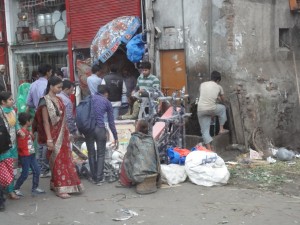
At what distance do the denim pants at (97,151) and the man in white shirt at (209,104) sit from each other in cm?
239

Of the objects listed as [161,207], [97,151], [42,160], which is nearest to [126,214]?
[161,207]

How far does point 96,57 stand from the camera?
11188 mm

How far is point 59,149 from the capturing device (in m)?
6.47

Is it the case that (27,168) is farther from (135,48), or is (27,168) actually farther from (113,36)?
(113,36)

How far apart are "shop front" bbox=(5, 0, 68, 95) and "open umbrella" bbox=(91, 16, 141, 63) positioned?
3.08m

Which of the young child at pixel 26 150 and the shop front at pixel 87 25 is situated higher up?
the shop front at pixel 87 25

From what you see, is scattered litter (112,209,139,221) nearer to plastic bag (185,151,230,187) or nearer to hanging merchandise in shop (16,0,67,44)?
plastic bag (185,151,230,187)

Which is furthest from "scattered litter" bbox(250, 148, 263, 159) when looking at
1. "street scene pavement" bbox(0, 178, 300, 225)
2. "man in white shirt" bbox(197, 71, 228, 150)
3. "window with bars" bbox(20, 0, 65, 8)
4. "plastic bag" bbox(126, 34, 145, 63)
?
"window with bars" bbox(20, 0, 65, 8)

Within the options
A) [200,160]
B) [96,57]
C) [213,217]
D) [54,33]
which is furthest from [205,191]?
[54,33]

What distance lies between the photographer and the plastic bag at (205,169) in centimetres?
697

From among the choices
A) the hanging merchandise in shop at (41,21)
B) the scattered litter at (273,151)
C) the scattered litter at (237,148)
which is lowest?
the scattered litter at (273,151)

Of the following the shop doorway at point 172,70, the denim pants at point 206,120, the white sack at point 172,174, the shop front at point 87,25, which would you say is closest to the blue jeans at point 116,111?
the shop doorway at point 172,70

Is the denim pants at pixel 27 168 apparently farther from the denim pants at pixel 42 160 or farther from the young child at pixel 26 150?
the denim pants at pixel 42 160

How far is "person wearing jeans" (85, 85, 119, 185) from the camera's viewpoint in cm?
706
